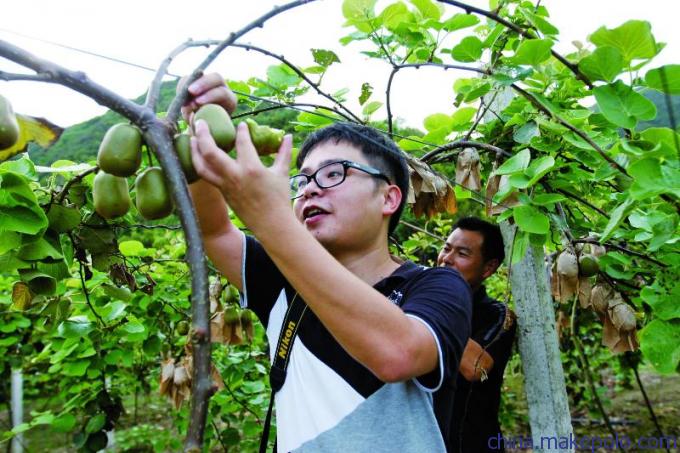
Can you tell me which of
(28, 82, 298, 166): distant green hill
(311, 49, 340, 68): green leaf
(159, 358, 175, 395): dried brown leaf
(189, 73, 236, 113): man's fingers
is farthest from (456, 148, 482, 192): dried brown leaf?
(28, 82, 298, 166): distant green hill

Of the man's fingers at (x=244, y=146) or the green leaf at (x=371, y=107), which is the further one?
the green leaf at (x=371, y=107)

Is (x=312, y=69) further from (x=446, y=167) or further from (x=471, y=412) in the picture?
(x=446, y=167)

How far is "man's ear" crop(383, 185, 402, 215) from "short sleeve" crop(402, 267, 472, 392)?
329mm

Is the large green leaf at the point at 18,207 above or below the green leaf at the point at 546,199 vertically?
below

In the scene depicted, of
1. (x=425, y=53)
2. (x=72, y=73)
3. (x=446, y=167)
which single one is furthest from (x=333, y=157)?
(x=446, y=167)

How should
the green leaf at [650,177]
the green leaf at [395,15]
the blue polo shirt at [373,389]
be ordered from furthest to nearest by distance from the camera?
the green leaf at [395,15] → the blue polo shirt at [373,389] → the green leaf at [650,177]

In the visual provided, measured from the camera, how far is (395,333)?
1.01 meters

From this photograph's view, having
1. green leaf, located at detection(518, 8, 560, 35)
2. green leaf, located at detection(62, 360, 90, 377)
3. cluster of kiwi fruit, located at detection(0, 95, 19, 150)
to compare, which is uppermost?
green leaf, located at detection(518, 8, 560, 35)

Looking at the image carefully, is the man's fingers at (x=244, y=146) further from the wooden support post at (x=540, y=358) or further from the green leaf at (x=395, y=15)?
the wooden support post at (x=540, y=358)

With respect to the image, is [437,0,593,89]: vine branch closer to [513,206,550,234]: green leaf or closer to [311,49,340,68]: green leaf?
[513,206,550,234]: green leaf

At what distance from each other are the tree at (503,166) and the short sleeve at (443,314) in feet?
1.12

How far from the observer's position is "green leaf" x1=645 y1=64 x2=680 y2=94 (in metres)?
1.22

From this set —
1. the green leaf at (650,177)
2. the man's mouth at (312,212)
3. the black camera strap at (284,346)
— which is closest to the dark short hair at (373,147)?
the man's mouth at (312,212)

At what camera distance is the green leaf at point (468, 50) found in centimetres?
160
